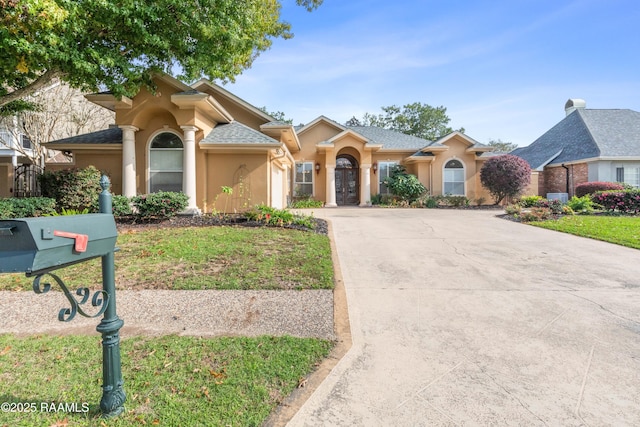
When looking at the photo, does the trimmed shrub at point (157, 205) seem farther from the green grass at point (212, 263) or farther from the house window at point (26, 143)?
the house window at point (26, 143)

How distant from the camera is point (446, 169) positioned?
825 inches

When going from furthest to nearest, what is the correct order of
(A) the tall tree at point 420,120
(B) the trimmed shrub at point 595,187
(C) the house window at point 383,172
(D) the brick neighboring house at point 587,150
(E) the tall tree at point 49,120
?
(A) the tall tree at point 420,120
(C) the house window at point 383,172
(D) the brick neighboring house at point 587,150
(E) the tall tree at point 49,120
(B) the trimmed shrub at point 595,187

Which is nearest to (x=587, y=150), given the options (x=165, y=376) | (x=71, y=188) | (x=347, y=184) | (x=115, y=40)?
(x=347, y=184)

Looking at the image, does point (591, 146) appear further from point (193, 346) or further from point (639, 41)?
point (193, 346)

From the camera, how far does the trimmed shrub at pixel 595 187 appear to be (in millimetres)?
18297

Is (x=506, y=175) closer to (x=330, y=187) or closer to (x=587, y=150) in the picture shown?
(x=587, y=150)

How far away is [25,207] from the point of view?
946cm

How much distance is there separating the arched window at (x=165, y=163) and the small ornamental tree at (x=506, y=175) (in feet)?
54.4

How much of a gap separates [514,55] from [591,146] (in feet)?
45.0

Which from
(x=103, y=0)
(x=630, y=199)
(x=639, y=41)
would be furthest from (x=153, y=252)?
(x=630, y=199)

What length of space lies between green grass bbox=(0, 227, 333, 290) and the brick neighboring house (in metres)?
20.9

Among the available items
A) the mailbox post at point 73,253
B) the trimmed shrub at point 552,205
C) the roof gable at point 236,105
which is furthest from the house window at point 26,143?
the trimmed shrub at point 552,205

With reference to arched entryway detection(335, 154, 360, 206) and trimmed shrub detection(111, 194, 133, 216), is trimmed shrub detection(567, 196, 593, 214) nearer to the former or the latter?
arched entryway detection(335, 154, 360, 206)

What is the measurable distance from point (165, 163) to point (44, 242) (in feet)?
39.9
